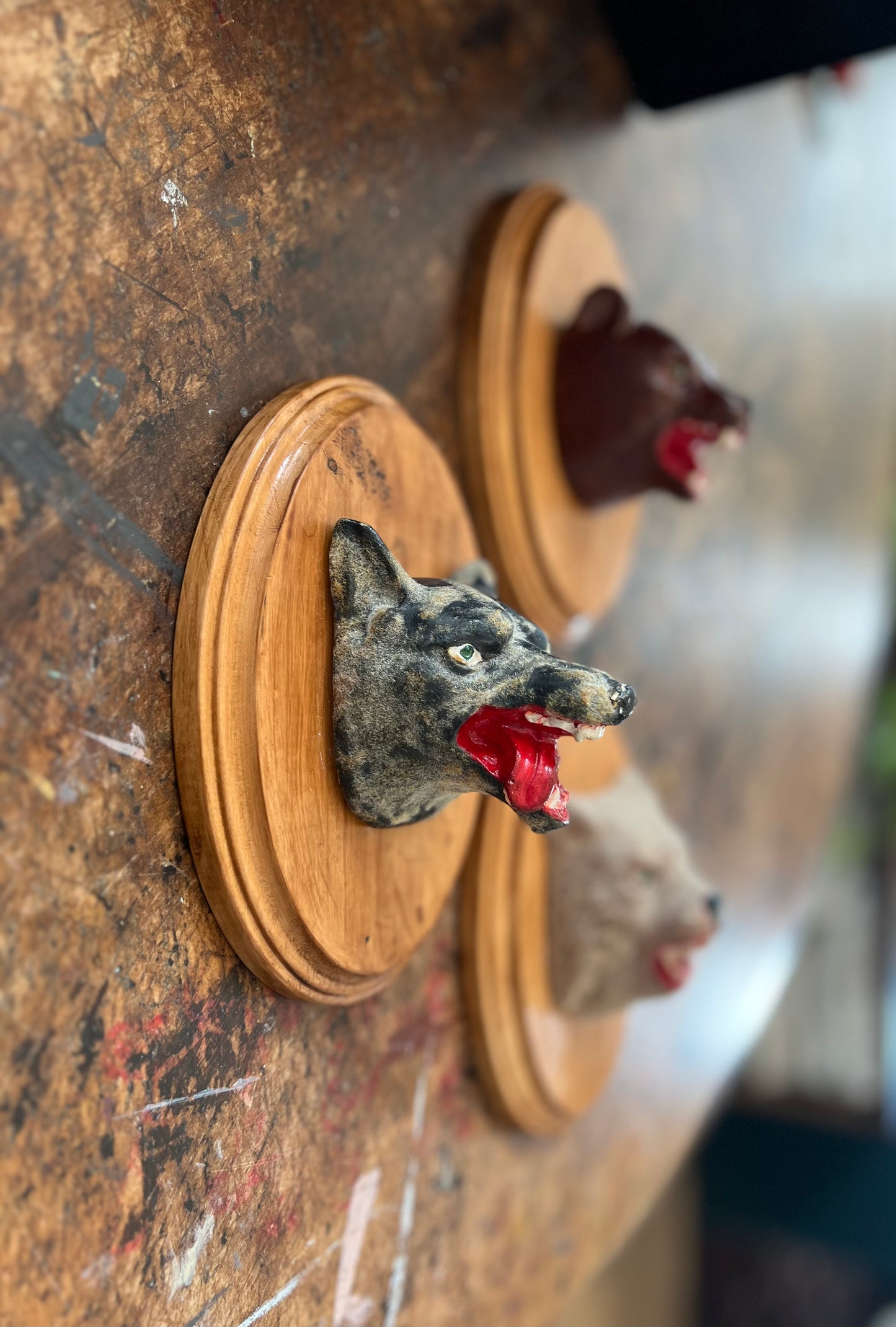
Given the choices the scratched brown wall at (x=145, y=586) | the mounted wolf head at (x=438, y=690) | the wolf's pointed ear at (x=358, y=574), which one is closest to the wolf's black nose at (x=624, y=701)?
the mounted wolf head at (x=438, y=690)

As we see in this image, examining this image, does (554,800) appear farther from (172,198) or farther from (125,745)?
(172,198)

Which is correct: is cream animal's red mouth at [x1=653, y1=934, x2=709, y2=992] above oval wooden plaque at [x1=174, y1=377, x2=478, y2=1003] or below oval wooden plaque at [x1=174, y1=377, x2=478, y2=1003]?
below

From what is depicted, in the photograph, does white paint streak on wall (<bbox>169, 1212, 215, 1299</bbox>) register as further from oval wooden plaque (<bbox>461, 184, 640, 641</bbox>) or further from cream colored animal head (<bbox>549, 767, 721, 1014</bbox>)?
oval wooden plaque (<bbox>461, 184, 640, 641</bbox>)

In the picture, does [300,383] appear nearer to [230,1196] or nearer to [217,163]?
[217,163]

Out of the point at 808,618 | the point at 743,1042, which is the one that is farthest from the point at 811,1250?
the point at 808,618

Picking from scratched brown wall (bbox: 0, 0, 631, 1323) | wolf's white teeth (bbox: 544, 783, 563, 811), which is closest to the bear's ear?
scratched brown wall (bbox: 0, 0, 631, 1323)

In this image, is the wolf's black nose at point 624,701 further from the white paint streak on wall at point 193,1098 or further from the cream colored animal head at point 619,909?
the cream colored animal head at point 619,909
